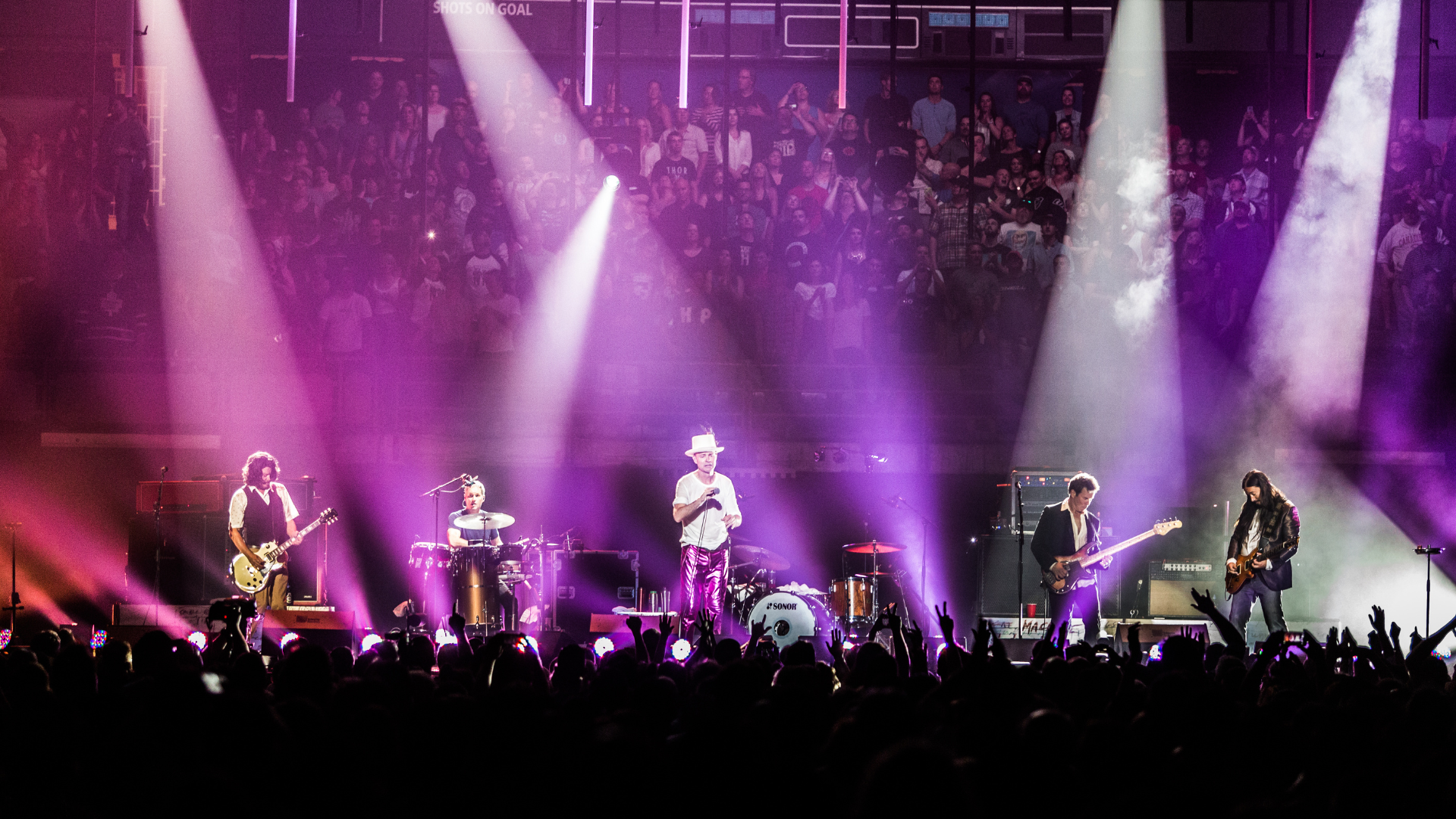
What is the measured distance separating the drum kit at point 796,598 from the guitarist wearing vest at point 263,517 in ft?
10.6

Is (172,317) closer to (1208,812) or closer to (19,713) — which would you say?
(19,713)

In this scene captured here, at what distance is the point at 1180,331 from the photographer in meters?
12.2

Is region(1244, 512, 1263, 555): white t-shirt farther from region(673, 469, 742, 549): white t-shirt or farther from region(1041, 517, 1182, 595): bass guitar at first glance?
region(673, 469, 742, 549): white t-shirt

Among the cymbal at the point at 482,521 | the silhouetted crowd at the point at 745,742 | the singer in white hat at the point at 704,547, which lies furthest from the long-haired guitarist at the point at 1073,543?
the silhouetted crowd at the point at 745,742

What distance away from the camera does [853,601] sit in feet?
31.1

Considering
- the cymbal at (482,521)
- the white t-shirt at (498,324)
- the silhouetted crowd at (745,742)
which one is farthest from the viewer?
the white t-shirt at (498,324)

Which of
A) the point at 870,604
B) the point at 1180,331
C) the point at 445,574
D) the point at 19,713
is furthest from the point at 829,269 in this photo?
the point at 19,713

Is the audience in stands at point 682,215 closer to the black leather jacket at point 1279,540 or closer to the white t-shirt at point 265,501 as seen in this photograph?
the white t-shirt at point 265,501

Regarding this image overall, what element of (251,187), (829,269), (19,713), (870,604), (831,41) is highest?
(831,41)

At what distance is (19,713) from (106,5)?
13795 millimetres

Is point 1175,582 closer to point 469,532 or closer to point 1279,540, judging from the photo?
point 1279,540

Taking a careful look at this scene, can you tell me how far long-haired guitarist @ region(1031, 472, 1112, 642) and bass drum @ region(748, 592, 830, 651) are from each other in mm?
1549

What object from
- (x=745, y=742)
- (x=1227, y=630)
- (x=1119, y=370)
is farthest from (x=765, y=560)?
(x=745, y=742)

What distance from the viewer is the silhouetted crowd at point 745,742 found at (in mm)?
2148
